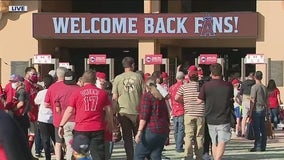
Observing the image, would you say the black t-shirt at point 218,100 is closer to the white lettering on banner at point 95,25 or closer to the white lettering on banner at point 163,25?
the white lettering on banner at point 163,25

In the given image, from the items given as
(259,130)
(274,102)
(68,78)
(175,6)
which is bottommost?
(259,130)

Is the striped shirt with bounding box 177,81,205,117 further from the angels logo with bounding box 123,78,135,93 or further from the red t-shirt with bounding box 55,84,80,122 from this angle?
the red t-shirt with bounding box 55,84,80,122

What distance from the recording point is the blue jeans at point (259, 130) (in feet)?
46.1

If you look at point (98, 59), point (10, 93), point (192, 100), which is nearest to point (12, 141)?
point (192, 100)

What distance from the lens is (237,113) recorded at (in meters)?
18.0

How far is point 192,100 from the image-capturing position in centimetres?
1116

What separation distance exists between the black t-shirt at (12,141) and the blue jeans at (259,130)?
1129 centimetres

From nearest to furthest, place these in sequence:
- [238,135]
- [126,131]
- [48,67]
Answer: [126,131] < [238,135] < [48,67]

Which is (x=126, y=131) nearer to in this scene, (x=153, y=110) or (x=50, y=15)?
(x=153, y=110)

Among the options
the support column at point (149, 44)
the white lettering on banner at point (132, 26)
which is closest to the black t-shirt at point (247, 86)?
the support column at point (149, 44)

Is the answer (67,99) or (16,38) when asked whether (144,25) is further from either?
(67,99)

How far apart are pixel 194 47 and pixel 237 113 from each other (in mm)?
14281

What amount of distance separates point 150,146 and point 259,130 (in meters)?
6.05

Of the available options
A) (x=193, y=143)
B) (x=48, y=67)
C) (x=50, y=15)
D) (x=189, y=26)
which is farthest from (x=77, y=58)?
(x=193, y=143)
